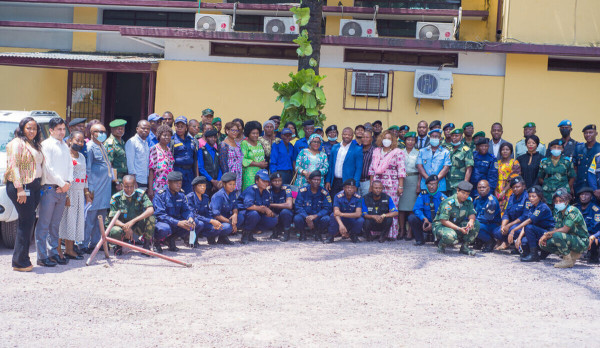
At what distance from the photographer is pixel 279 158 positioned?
10.9 meters

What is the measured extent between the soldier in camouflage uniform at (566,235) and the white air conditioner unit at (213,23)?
362 inches

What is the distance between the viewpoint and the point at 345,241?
34.4 feet

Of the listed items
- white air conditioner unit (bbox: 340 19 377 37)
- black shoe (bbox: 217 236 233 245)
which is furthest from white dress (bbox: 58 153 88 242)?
white air conditioner unit (bbox: 340 19 377 37)

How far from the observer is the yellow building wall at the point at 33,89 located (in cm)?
1773

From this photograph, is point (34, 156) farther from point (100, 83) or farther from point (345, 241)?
point (100, 83)

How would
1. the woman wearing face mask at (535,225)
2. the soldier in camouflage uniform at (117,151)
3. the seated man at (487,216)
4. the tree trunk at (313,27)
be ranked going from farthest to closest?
the tree trunk at (313,27) < the seated man at (487,216) < the woman wearing face mask at (535,225) < the soldier in camouflage uniform at (117,151)

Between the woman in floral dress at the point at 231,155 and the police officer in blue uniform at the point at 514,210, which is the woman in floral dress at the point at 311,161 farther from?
the police officer in blue uniform at the point at 514,210

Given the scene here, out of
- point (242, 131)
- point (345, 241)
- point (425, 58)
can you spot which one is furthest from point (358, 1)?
point (345, 241)

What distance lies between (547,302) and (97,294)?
189 inches

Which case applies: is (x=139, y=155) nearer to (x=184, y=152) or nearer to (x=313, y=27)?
(x=184, y=152)

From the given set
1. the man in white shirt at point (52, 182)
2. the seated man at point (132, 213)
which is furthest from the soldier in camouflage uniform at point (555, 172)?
the man in white shirt at point (52, 182)

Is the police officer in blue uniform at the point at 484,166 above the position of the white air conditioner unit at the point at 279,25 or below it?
below

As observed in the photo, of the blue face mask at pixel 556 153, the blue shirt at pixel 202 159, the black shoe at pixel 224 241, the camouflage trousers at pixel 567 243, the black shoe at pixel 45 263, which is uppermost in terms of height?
the blue face mask at pixel 556 153

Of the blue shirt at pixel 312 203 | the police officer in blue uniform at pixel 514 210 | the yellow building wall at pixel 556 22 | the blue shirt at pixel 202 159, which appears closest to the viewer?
the police officer in blue uniform at pixel 514 210
